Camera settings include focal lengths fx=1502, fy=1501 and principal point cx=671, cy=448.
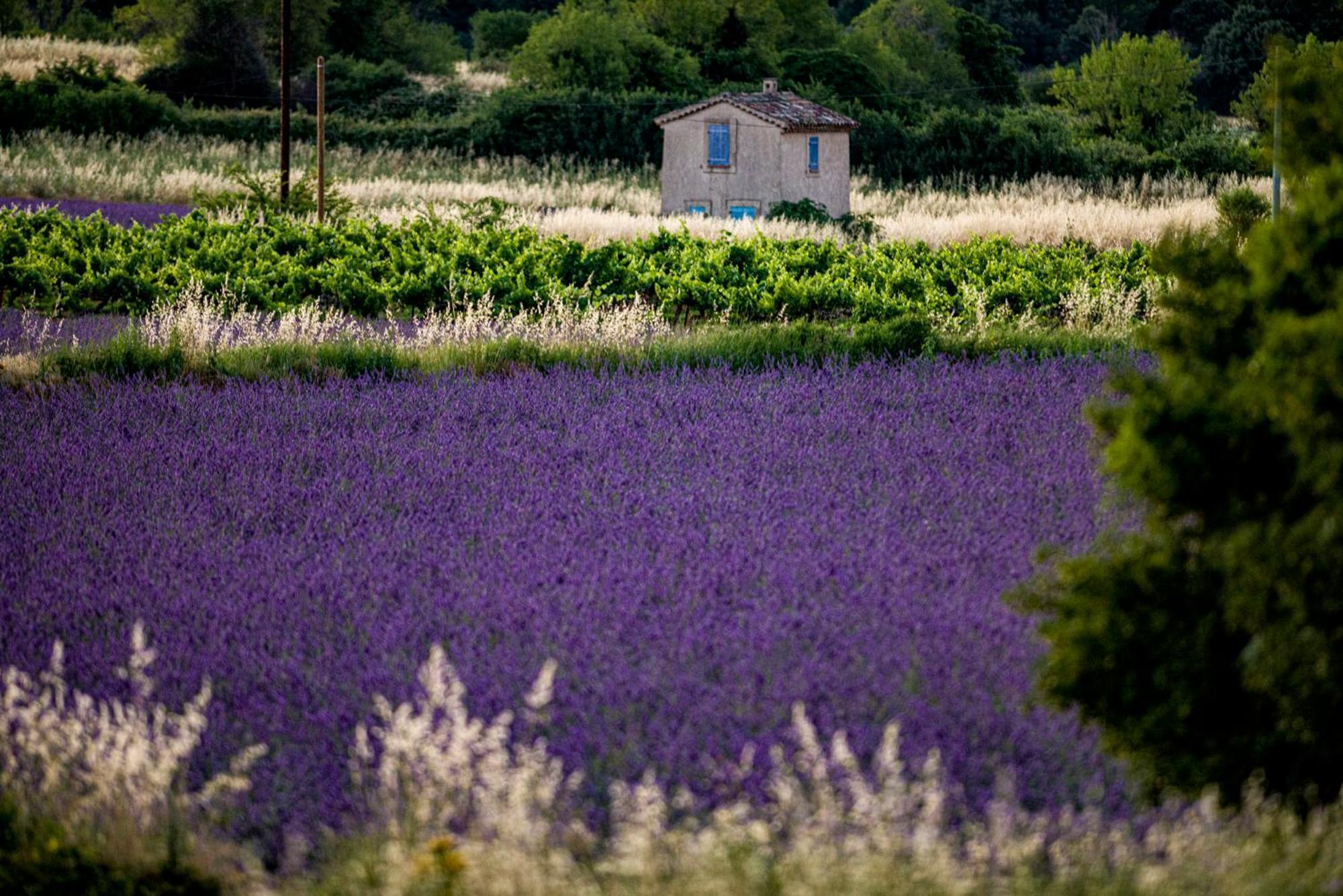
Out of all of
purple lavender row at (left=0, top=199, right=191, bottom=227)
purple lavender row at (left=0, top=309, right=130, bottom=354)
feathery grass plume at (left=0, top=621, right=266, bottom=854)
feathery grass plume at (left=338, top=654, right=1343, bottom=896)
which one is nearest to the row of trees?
purple lavender row at (left=0, top=199, right=191, bottom=227)

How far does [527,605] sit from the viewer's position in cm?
497

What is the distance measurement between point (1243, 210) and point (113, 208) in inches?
847

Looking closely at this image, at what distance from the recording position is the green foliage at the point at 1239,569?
3264 millimetres

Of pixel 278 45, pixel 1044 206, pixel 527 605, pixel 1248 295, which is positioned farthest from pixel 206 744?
pixel 278 45

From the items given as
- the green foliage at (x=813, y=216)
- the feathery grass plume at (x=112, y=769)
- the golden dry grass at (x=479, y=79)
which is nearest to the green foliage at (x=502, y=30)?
the golden dry grass at (x=479, y=79)

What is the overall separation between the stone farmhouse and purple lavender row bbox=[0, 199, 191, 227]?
30.0 ft

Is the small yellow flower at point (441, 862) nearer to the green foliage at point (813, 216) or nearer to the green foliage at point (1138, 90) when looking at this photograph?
the green foliage at point (813, 216)

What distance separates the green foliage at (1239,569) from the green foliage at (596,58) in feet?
134

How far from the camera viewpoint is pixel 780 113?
28.0 m

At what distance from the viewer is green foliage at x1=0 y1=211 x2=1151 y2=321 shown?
44.4 ft

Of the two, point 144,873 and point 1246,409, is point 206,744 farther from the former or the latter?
point 1246,409

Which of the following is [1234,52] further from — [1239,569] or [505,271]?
[1239,569]

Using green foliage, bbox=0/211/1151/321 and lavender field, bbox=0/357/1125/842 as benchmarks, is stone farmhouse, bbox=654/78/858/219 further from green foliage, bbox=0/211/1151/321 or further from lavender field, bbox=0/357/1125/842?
lavender field, bbox=0/357/1125/842

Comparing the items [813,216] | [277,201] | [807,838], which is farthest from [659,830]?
[813,216]
